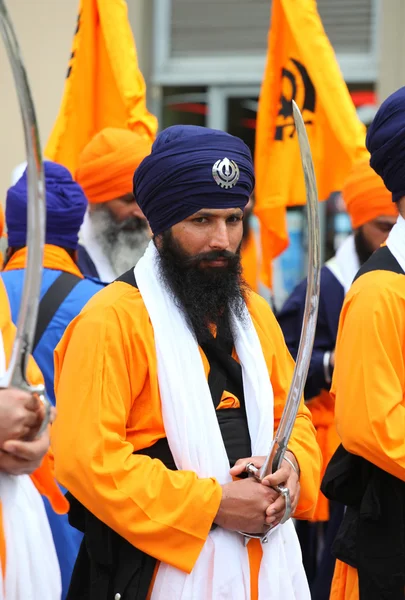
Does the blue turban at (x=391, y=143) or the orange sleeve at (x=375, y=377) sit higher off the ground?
the blue turban at (x=391, y=143)

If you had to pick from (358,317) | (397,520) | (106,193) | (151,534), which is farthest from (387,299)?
(106,193)

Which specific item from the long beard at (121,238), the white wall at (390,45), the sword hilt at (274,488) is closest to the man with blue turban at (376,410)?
the sword hilt at (274,488)

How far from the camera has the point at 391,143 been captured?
355cm

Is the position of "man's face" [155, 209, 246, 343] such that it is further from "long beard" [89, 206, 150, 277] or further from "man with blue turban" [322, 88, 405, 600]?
"long beard" [89, 206, 150, 277]

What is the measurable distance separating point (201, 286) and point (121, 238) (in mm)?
2328

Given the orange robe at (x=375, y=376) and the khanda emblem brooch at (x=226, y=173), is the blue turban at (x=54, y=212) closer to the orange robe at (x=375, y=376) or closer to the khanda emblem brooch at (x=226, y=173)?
the khanda emblem brooch at (x=226, y=173)

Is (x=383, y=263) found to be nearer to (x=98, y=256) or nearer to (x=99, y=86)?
(x=98, y=256)

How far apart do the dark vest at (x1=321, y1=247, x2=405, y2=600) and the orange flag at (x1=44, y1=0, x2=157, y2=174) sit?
303cm

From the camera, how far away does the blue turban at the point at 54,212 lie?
15.5 ft

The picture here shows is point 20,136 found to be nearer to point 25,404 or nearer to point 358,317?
point 358,317

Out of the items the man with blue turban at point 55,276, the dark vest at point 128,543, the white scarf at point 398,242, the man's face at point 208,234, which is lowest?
the man with blue turban at point 55,276

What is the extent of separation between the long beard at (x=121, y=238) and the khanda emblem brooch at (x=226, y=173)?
7.52 ft

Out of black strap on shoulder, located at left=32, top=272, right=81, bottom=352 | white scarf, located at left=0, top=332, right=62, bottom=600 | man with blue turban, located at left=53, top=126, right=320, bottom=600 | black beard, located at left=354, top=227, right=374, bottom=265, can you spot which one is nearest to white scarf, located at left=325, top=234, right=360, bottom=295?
black beard, located at left=354, top=227, right=374, bottom=265

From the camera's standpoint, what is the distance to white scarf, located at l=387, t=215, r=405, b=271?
11.7ft
